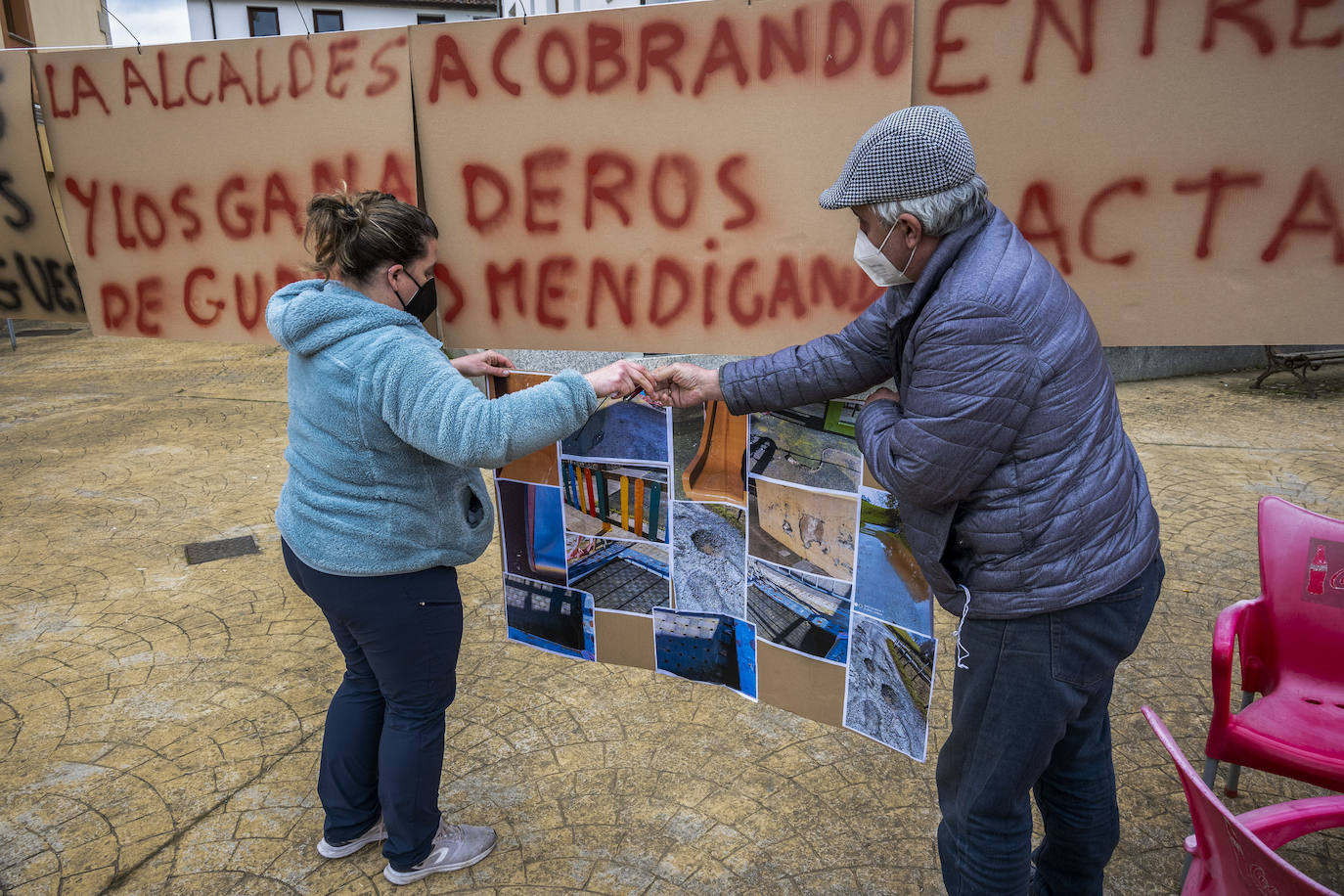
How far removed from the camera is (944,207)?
1639 mm

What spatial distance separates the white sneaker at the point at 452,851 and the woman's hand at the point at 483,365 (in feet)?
4.34

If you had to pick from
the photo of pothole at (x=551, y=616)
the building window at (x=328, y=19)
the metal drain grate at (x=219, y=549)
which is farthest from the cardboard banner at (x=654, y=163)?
the building window at (x=328, y=19)

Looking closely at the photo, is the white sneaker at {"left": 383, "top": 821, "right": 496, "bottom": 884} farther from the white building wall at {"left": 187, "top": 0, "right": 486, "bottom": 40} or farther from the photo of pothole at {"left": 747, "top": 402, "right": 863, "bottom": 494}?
the white building wall at {"left": 187, "top": 0, "right": 486, "bottom": 40}

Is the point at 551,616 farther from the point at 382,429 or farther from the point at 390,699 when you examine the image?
the point at 382,429

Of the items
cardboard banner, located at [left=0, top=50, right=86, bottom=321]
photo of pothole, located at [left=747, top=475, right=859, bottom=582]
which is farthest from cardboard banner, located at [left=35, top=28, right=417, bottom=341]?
photo of pothole, located at [left=747, top=475, right=859, bottom=582]

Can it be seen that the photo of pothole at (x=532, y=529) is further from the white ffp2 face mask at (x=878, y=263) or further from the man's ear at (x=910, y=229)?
the man's ear at (x=910, y=229)

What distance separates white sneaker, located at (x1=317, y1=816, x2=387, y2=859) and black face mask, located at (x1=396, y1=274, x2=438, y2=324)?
1.48 m

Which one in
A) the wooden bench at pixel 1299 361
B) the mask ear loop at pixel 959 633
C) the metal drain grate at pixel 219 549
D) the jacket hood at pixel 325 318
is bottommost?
the metal drain grate at pixel 219 549

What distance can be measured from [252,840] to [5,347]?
1290 centimetres

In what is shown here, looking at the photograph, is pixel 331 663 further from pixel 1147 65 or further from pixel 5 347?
pixel 5 347

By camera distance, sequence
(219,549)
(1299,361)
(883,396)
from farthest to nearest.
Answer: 1. (1299,361)
2. (219,549)
3. (883,396)

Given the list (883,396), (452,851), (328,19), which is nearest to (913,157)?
(883,396)

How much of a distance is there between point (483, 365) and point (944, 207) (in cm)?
133

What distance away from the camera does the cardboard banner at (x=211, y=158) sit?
263 centimetres
